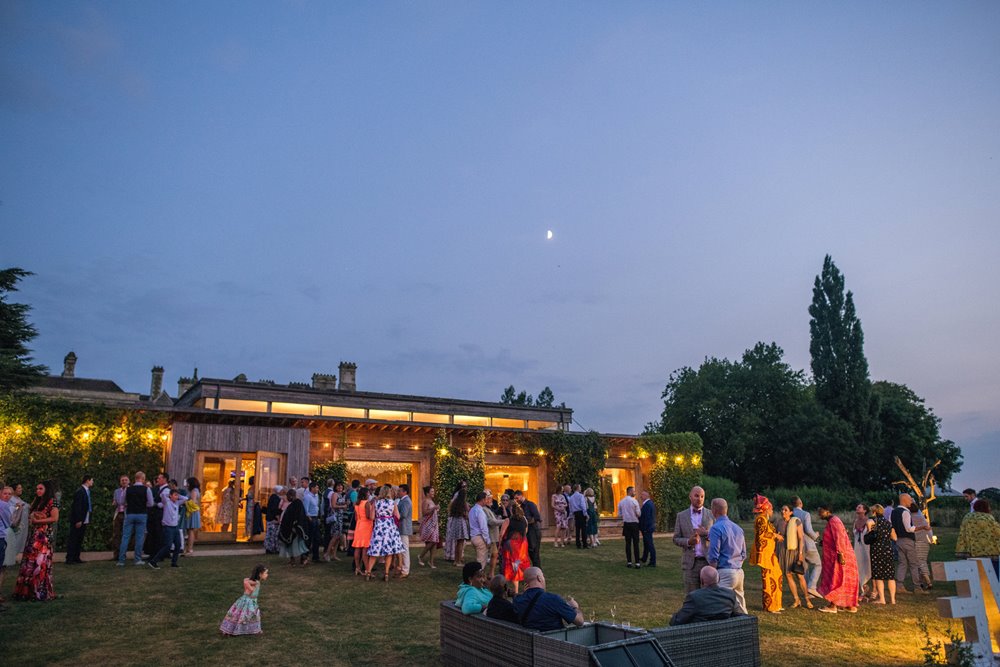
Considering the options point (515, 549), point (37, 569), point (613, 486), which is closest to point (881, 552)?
point (515, 549)

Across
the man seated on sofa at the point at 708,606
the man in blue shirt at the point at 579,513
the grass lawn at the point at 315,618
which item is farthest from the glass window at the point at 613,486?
the man seated on sofa at the point at 708,606

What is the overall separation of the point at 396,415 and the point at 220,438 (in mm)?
7087

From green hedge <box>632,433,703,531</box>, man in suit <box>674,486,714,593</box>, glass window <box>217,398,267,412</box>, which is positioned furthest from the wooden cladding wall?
green hedge <box>632,433,703,531</box>

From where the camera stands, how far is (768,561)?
28.6 ft

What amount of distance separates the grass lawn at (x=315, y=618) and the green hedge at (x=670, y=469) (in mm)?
10226

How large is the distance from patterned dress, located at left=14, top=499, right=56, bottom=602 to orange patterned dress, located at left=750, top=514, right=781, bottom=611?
30.5 feet

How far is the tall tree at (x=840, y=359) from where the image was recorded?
3669 cm

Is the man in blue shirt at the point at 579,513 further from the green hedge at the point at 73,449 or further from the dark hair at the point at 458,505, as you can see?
the green hedge at the point at 73,449

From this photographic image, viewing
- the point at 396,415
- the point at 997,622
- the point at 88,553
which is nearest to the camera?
the point at 997,622

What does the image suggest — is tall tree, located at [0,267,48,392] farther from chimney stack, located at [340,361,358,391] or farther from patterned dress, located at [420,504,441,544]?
patterned dress, located at [420,504,441,544]

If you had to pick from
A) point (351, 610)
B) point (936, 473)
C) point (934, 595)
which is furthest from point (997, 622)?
point (936, 473)

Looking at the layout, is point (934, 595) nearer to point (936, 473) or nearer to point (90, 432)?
point (90, 432)

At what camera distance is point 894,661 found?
20.4ft

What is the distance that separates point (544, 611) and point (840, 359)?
38.2 metres
